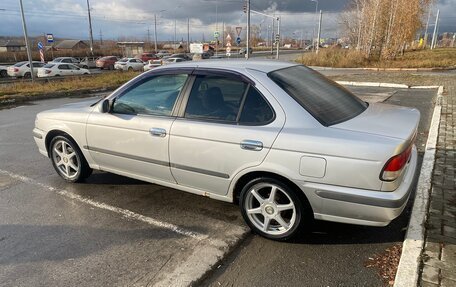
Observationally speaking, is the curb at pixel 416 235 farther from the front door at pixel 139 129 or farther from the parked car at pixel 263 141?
the front door at pixel 139 129

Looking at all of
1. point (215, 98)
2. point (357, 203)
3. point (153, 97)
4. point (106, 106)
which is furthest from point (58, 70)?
point (357, 203)

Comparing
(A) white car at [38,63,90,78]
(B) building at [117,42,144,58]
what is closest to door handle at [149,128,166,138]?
(A) white car at [38,63,90,78]

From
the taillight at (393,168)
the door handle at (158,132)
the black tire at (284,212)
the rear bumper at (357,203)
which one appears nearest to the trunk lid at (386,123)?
the taillight at (393,168)

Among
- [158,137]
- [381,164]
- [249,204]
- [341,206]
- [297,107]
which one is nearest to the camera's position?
[381,164]

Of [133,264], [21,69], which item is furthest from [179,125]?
[21,69]

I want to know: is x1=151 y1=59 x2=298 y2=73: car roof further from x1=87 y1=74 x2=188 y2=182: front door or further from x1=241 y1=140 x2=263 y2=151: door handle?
x1=241 y1=140 x2=263 y2=151: door handle

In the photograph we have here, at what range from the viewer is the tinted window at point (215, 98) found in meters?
3.32

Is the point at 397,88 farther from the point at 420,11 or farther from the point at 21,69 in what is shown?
the point at 420,11

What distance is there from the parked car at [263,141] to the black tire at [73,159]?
0.29 m

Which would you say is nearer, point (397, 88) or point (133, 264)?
point (133, 264)

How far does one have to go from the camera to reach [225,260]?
9.84 feet

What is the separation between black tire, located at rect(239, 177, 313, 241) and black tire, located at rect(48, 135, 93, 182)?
7.88ft

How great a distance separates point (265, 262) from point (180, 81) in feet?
6.64

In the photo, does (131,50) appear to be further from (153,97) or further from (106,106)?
Answer: (153,97)
